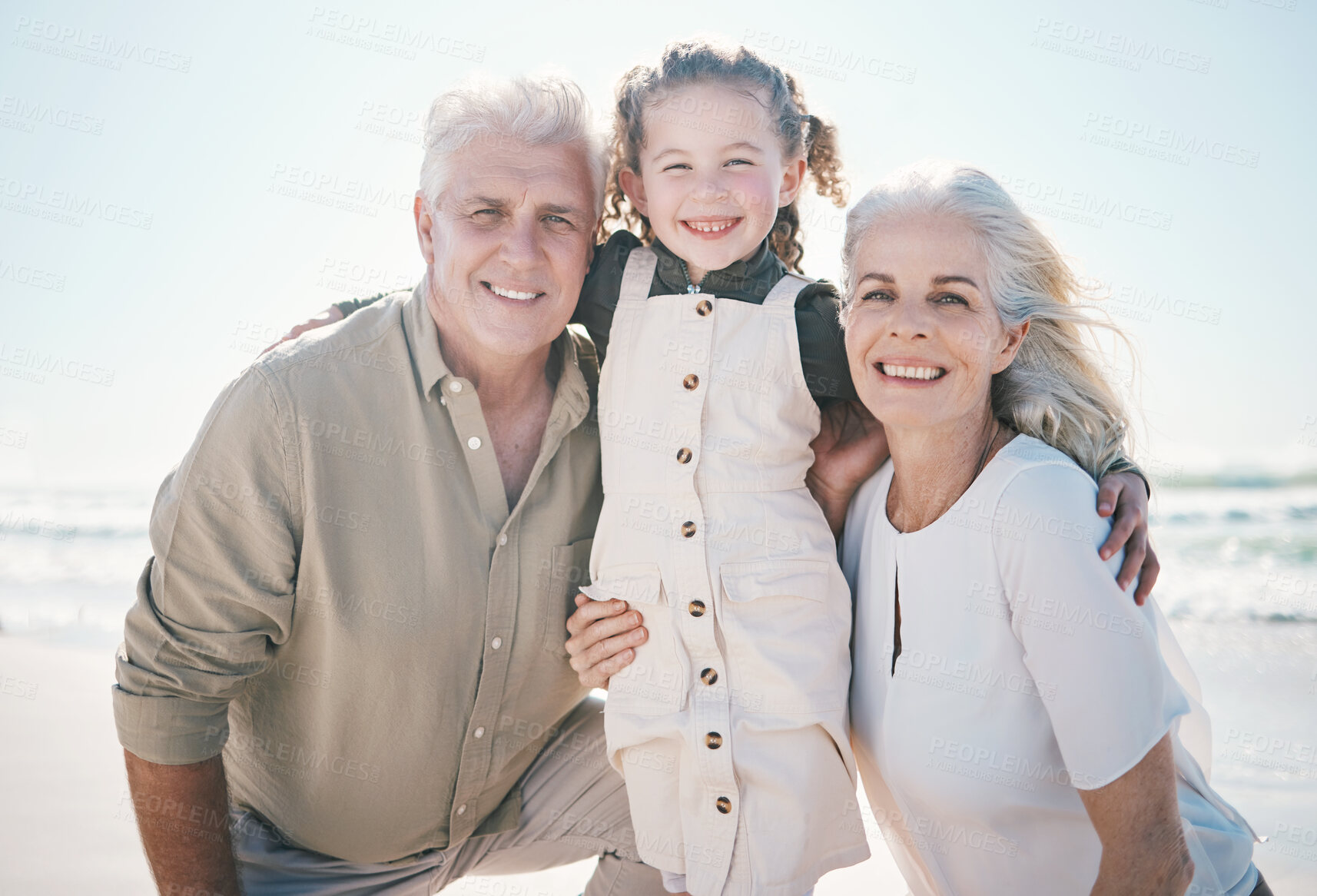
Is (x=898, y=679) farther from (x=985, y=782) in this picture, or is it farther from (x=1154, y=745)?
(x=1154, y=745)

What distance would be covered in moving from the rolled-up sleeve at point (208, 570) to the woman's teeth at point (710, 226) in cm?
122

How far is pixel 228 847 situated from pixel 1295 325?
15112 mm


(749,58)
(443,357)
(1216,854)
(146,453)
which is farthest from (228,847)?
(146,453)

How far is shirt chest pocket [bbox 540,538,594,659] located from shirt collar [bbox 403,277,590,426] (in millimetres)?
388

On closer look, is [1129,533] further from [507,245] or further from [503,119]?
[503,119]

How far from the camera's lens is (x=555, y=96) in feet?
7.74

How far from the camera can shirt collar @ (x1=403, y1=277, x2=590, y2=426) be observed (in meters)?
2.28

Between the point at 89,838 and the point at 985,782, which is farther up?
the point at 985,782

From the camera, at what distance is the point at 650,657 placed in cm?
224

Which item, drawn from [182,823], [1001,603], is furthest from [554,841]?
[1001,603]

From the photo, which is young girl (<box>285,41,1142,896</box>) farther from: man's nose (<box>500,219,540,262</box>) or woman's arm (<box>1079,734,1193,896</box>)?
woman's arm (<box>1079,734,1193,896</box>)

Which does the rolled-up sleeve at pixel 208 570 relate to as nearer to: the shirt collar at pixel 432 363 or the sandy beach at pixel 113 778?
the shirt collar at pixel 432 363

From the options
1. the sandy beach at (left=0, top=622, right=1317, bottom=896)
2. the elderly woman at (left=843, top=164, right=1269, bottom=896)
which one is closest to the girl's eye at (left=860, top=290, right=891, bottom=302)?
the elderly woman at (left=843, top=164, right=1269, bottom=896)

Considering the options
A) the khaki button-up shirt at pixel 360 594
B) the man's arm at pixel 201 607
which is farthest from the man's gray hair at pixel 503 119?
the man's arm at pixel 201 607
